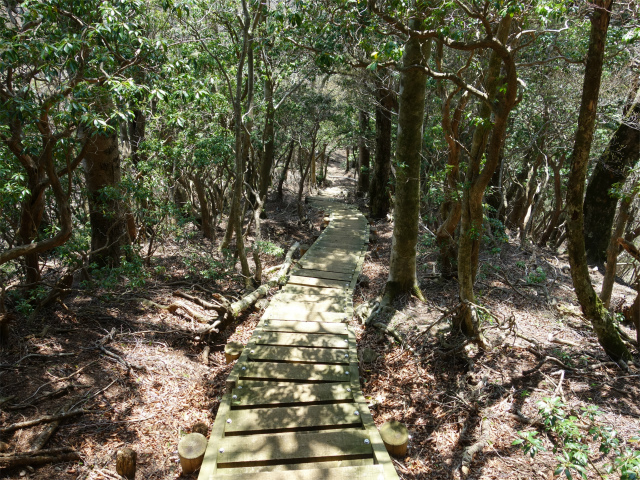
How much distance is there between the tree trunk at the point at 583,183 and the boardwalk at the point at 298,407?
3.03 metres

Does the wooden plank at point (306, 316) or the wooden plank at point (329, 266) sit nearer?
the wooden plank at point (306, 316)

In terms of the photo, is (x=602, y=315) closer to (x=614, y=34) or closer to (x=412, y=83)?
(x=412, y=83)

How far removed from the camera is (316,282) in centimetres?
931

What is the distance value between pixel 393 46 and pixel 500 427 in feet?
15.5

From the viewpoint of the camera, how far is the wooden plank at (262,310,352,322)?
7.44 m

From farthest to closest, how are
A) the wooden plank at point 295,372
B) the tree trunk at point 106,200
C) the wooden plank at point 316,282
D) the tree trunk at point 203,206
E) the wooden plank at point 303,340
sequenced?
the tree trunk at point 203,206 → the wooden plank at point 316,282 → the tree trunk at point 106,200 → the wooden plank at point 303,340 → the wooden plank at point 295,372

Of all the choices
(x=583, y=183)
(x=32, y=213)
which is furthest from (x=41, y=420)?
→ (x=583, y=183)

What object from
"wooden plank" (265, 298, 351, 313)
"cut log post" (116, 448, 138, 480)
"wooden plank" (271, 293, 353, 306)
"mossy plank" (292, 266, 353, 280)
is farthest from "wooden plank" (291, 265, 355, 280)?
"cut log post" (116, 448, 138, 480)

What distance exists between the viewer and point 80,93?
15.9 ft

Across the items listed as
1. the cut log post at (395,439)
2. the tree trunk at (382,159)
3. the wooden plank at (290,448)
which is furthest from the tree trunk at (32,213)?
the tree trunk at (382,159)

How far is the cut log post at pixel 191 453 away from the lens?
409 cm

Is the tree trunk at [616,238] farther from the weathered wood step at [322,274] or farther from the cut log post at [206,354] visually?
the cut log post at [206,354]

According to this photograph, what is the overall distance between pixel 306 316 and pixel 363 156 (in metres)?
16.0

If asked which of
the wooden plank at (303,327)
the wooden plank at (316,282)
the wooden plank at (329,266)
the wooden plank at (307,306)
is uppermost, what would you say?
the wooden plank at (329,266)
